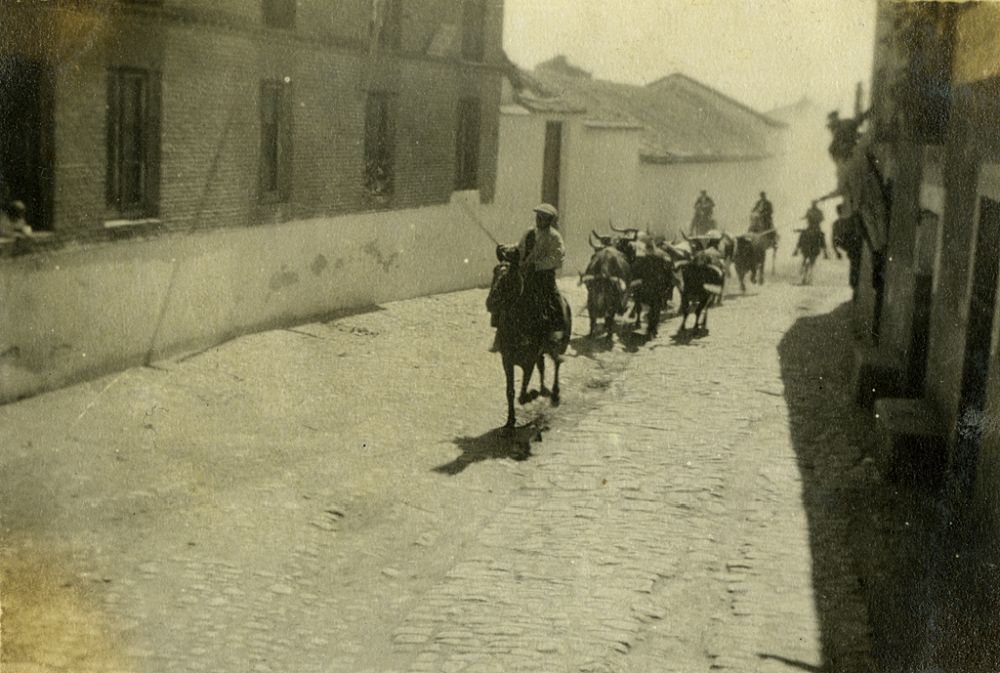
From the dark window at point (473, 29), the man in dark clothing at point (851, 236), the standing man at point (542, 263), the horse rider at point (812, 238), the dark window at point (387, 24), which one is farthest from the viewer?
the horse rider at point (812, 238)

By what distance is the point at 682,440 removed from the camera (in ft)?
37.3

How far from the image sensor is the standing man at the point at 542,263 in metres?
10.6

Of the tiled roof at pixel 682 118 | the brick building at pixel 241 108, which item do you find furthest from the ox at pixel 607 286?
the tiled roof at pixel 682 118

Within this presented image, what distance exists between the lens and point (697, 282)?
55.4ft

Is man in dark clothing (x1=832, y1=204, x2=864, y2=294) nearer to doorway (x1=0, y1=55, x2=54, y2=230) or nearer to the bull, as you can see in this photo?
the bull

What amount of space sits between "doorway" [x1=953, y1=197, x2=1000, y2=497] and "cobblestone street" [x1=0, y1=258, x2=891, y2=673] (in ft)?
3.33

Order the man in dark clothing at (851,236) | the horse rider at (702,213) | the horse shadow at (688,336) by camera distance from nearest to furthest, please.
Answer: the man in dark clothing at (851,236) < the horse shadow at (688,336) < the horse rider at (702,213)

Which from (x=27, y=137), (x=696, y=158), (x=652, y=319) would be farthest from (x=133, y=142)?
(x=696, y=158)

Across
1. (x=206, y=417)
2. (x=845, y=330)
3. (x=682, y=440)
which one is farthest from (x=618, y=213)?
(x=206, y=417)

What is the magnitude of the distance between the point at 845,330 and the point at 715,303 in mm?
3271

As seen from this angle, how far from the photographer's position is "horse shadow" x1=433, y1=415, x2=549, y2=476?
1033 centimetres

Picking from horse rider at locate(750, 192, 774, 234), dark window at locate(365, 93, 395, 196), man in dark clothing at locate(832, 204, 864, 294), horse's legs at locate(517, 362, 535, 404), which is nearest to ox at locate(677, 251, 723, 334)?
man in dark clothing at locate(832, 204, 864, 294)

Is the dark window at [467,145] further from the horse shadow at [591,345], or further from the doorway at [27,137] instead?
the doorway at [27,137]

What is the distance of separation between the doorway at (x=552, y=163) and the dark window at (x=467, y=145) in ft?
6.88
